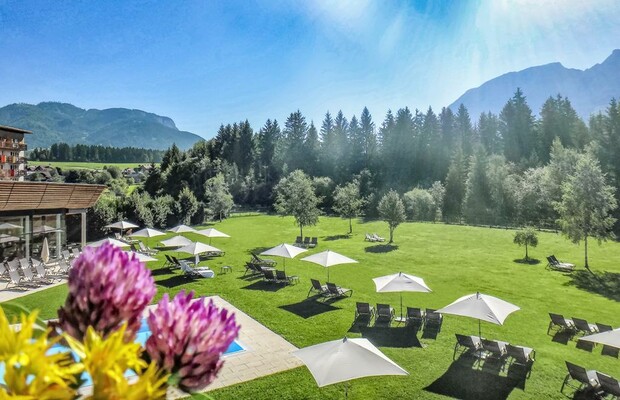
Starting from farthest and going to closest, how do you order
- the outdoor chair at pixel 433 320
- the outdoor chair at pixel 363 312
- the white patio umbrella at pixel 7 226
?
the white patio umbrella at pixel 7 226 < the outdoor chair at pixel 363 312 < the outdoor chair at pixel 433 320

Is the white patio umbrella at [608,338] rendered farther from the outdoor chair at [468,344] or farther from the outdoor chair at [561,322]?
the outdoor chair at [561,322]

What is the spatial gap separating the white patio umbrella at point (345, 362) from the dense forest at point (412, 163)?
1285 inches

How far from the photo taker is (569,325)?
14.8 m

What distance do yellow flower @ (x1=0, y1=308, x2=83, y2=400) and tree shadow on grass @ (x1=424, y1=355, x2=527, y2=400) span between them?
443 inches

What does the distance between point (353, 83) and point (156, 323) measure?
4269 cm

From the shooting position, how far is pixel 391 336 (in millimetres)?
13906

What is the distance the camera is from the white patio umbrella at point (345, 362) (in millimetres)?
8234

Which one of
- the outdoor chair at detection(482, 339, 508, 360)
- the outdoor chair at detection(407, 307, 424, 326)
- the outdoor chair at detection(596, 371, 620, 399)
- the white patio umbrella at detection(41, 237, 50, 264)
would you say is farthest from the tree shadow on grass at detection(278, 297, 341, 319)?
the white patio umbrella at detection(41, 237, 50, 264)

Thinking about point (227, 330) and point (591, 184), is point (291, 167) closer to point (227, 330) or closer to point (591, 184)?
point (591, 184)

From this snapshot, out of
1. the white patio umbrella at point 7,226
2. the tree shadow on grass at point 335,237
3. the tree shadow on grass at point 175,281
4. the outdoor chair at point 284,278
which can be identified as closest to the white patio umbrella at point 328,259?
the outdoor chair at point 284,278

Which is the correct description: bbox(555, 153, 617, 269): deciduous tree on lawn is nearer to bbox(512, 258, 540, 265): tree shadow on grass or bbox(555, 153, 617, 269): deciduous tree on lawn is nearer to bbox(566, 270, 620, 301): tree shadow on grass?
bbox(566, 270, 620, 301): tree shadow on grass

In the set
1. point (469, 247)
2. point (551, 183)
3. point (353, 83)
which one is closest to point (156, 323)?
point (469, 247)

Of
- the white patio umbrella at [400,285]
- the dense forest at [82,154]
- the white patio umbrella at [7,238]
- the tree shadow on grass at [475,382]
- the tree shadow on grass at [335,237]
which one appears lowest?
the tree shadow on grass at [475,382]

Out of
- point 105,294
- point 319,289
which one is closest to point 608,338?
point 319,289
